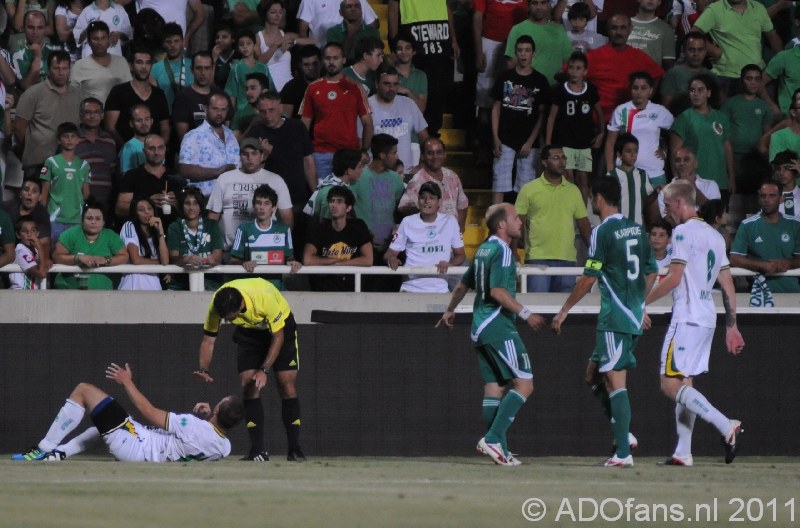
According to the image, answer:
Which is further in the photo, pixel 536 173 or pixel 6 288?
pixel 536 173

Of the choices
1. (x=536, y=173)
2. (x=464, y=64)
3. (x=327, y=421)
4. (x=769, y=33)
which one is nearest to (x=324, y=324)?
(x=327, y=421)

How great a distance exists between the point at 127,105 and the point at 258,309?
4.82 metres

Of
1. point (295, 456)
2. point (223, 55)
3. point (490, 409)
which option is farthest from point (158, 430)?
point (223, 55)

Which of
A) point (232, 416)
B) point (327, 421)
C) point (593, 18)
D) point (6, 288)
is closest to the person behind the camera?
point (232, 416)

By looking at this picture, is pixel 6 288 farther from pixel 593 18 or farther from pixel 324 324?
pixel 593 18

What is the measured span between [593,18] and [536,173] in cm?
264

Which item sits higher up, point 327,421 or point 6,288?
point 6,288

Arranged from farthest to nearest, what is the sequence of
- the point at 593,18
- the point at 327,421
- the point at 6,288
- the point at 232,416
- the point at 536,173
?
the point at 593,18
the point at 536,173
the point at 6,288
the point at 327,421
the point at 232,416

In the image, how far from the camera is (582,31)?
18.3 m

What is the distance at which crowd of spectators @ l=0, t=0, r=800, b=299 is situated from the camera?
15070 millimetres

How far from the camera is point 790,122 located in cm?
1750

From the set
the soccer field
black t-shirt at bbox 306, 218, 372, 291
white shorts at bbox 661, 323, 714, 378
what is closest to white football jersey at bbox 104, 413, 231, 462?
the soccer field

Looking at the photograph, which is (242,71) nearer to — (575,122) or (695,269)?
(575,122)

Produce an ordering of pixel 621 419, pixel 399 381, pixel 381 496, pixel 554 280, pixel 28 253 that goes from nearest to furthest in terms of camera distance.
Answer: pixel 381 496 → pixel 621 419 → pixel 399 381 → pixel 28 253 → pixel 554 280
